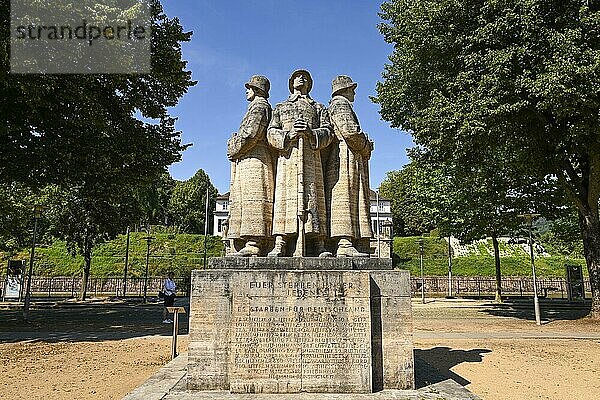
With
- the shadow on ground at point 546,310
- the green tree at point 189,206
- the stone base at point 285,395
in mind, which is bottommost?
the shadow on ground at point 546,310

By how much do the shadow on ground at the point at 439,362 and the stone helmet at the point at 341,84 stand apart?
5589 millimetres

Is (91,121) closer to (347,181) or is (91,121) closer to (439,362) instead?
(347,181)

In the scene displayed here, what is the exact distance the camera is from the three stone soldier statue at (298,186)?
850 cm

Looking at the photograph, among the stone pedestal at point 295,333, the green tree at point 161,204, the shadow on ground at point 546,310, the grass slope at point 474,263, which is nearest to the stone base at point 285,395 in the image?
the stone pedestal at point 295,333

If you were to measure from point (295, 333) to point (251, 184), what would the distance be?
2775mm

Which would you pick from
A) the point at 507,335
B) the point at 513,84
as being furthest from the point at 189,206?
the point at 513,84

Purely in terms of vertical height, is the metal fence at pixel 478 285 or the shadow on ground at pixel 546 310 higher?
the metal fence at pixel 478 285

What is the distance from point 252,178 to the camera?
8.78 metres

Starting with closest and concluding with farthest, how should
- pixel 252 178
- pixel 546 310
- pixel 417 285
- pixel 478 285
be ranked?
1. pixel 252 178
2. pixel 546 310
3. pixel 478 285
4. pixel 417 285

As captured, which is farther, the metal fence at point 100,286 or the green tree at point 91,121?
the metal fence at point 100,286

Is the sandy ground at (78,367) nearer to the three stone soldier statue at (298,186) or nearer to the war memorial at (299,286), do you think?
the war memorial at (299,286)

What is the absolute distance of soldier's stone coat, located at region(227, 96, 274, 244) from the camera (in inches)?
340

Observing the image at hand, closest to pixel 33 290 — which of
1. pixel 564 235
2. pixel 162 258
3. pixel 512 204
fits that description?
pixel 162 258

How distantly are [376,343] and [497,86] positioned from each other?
12106 mm
